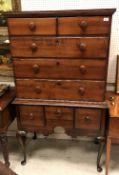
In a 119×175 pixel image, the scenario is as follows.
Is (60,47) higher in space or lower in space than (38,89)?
higher

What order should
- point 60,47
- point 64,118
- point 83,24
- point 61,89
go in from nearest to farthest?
point 83,24 < point 60,47 < point 61,89 < point 64,118

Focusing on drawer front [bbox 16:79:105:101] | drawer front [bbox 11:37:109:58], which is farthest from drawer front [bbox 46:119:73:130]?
drawer front [bbox 11:37:109:58]

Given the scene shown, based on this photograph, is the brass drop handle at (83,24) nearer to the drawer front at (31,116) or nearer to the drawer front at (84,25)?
the drawer front at (84,25)

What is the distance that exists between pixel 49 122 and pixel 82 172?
577mm

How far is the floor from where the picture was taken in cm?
A: 196

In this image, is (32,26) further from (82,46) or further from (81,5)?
(81,5)

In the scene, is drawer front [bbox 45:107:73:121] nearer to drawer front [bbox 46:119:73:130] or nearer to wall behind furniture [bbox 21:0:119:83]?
drawer front [bbox 46:119:73:130]

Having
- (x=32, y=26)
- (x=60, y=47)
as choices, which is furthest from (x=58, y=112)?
(x=32, y=26)

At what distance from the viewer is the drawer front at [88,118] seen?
170 cm

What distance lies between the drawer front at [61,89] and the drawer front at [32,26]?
38 cm

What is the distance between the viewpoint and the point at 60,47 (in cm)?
153

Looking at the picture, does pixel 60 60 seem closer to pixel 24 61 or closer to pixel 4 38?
pixel 24 61

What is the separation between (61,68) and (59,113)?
0.39 meters

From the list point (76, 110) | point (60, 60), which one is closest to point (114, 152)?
point (76, 110)
